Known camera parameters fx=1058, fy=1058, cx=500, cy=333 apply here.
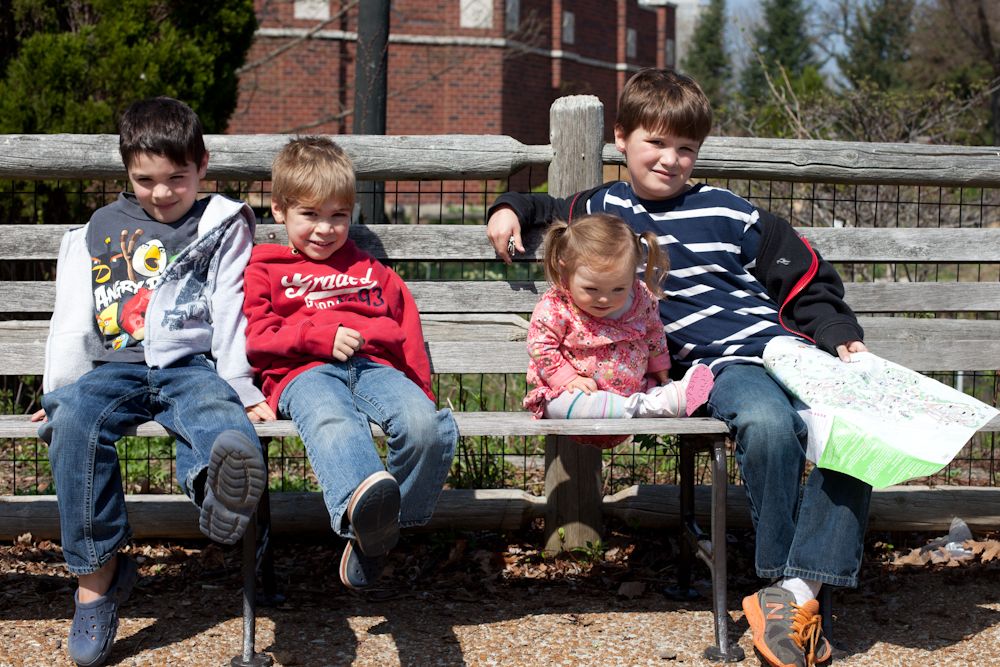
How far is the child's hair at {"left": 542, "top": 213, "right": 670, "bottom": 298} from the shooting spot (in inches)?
121

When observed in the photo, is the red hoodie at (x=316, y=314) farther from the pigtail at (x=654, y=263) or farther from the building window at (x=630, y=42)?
the building window at (x=630, y=42)

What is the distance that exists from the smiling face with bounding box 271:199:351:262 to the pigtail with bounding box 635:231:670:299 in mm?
911

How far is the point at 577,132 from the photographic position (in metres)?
3.72

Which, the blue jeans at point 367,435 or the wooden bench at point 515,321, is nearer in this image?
the blue jeans at point 367,435

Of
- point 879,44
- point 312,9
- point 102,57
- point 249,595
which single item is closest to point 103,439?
point 249,595

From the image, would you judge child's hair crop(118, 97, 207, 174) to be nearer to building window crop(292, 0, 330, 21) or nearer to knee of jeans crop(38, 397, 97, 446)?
knee of jeans crop(38, 397, 97, 446)

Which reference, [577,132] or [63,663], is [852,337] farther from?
[63,663]

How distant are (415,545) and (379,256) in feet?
3.66

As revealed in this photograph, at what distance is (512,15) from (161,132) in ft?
60.2

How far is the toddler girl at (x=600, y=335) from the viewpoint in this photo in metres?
3.11

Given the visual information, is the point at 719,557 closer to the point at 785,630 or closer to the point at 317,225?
the point at 785,630

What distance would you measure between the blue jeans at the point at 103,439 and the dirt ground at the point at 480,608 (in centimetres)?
40

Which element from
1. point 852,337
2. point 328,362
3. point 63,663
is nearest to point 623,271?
point 852,337

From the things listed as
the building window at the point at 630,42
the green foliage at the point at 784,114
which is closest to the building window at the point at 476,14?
the building window at the point at 630,42
